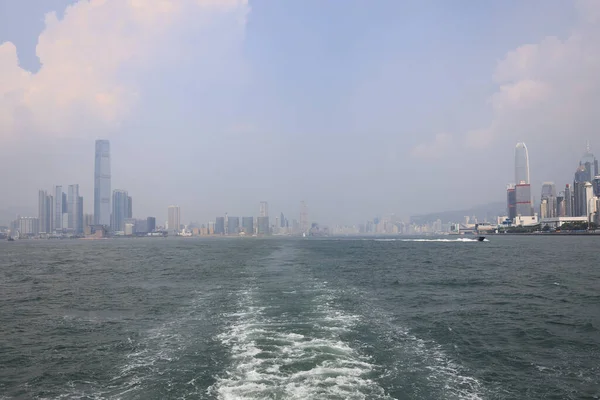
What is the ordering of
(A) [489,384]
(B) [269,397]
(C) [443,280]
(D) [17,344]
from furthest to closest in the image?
(C) [443,280]
(D) [17,344]
(A) [489,384]
(B) [269,397]

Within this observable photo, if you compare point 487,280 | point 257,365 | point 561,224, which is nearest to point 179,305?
point 257,365

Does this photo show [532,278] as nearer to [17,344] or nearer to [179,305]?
[179,305]

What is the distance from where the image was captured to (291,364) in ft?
35.1

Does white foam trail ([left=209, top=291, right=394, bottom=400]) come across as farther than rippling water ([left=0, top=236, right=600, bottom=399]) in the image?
No

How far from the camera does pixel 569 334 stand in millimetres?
14398

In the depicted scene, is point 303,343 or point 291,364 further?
point 303,343

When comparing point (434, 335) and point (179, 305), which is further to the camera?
point (179, 305)

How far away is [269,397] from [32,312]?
1693 cm

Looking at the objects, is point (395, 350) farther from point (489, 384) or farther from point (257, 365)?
point (257, 365)

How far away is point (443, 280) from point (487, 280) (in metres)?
3.51

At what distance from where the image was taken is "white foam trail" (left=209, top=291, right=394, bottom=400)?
29.3ft

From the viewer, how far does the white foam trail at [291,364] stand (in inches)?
352

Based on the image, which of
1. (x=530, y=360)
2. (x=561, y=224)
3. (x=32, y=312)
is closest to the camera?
(x=530, y=360)

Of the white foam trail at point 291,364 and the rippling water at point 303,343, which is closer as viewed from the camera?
the white foam trail at point 291,364
